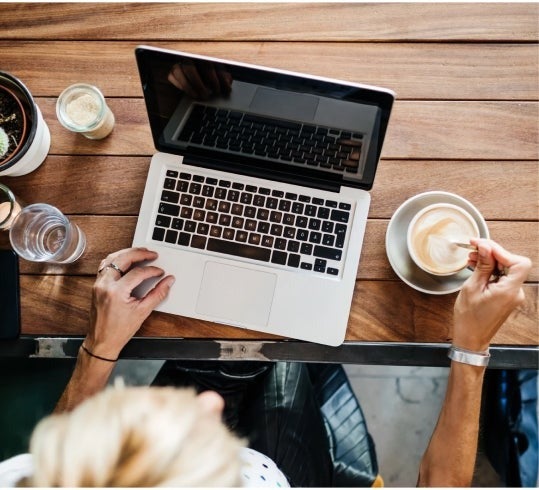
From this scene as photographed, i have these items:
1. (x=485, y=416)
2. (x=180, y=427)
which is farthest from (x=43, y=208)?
(x=485, y=416)

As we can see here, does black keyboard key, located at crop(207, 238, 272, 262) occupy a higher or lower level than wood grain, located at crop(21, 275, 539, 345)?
higher

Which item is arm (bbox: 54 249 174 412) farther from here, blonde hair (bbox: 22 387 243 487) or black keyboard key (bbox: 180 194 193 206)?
blonde hair (bbox: 22 387 243 487)

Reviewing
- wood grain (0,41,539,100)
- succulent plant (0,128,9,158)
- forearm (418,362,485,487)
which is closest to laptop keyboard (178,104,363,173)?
wood grain (0,41,539,100)

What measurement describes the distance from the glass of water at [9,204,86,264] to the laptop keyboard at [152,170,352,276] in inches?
6.0

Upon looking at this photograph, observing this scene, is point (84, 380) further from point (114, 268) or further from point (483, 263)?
point (483, 263)

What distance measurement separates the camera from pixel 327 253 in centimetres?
101

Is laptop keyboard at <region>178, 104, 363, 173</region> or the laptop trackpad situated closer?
laptop keyboard at <region>178, 104, 363, 173</region>

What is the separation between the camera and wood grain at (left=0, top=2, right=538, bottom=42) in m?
1.07

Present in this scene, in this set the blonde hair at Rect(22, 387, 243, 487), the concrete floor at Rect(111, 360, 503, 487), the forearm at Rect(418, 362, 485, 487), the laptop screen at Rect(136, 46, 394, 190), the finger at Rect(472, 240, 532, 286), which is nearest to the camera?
the blonde hair at Rect(22, 387, 243, 487)

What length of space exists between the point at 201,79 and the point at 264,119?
0.42ft

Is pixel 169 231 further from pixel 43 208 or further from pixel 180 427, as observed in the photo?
pixel 180 427

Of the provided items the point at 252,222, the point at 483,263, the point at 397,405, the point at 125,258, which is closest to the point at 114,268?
the point at 125,258

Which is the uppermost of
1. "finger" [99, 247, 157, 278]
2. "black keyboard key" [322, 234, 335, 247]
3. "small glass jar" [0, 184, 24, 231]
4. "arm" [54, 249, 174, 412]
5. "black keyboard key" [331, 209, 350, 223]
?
"black keyboard key" [331, 209, 350, 223]

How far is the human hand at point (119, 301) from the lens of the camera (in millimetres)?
989
